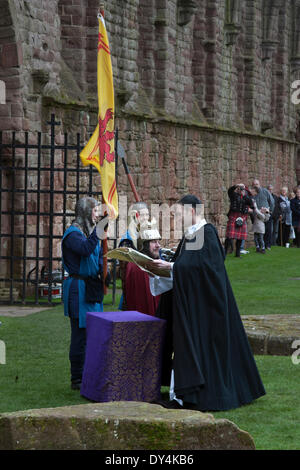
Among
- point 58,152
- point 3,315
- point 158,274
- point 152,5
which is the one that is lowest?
point 3,315

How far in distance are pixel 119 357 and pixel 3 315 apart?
5825 mm

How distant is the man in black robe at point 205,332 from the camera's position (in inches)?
303

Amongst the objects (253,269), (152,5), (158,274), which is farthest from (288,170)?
(158,274)

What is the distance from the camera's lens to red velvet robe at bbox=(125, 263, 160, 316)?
9086 millimetres

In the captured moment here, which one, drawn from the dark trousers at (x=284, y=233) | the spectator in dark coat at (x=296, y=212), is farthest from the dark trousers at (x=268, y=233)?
the dark trousers at (x=284, y=233)

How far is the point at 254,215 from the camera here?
24094 mm

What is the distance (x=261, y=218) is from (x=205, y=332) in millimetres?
16396

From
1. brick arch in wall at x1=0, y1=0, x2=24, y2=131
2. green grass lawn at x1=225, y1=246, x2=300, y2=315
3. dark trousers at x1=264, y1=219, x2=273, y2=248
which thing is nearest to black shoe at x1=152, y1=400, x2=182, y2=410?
green grass lawn at x1=225, y1=246, x2=300, y2=315

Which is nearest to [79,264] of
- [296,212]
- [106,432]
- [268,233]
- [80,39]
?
[106,432]

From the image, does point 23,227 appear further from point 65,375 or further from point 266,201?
point 266,201

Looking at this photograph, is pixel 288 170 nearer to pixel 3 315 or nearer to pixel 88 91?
pixel 88 91

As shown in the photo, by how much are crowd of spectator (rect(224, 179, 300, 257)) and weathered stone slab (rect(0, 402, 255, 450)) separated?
17.8 m

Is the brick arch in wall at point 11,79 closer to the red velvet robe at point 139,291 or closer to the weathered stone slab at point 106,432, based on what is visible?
the red velvet robe at point 139,291

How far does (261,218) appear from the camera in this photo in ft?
78.8
